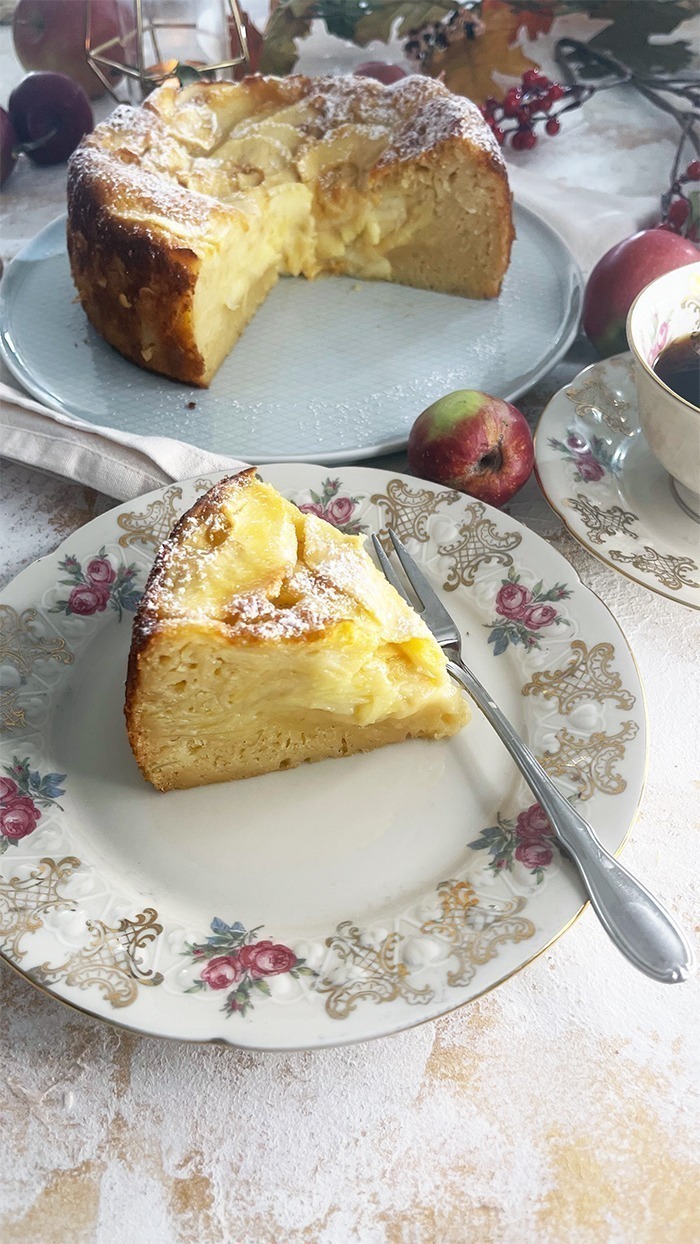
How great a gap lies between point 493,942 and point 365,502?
1.04 meters

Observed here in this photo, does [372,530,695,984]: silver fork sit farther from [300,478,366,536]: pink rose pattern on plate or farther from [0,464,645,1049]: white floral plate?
[300,478,366,536]: pink rose pattern on plate

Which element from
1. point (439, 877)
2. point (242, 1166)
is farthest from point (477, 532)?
point (242, 1166)

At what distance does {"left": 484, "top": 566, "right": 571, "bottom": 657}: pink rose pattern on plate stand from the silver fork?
158mm

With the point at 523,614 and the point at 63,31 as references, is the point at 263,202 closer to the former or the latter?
the point at 63,31

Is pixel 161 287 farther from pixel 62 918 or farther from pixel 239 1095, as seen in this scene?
pixel 239 1095

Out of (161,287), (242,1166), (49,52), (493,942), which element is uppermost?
(49,52)

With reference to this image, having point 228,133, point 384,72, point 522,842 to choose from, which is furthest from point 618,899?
point 384,72

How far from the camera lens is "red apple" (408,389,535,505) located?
2324mm

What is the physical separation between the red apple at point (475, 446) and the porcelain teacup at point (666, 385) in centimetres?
28

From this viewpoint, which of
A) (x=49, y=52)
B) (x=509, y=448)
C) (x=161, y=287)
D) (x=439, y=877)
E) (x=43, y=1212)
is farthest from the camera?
(x=49, y=52)

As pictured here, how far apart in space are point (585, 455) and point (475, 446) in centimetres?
25

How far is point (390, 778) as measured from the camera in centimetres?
185

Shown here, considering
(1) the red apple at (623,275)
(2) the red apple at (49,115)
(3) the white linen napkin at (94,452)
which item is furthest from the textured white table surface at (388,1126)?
(2) the red apple at (49,115)

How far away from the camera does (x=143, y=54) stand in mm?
3770
